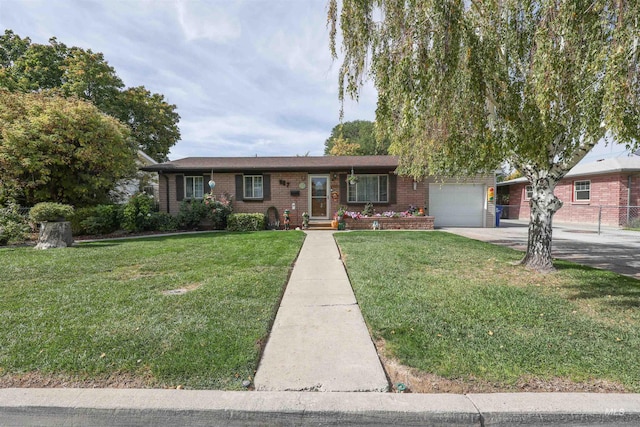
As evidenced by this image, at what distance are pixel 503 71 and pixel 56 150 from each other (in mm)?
13115

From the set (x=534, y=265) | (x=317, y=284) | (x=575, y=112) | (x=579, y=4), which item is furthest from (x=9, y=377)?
(x=534, y=265)

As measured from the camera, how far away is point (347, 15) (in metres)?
4.14

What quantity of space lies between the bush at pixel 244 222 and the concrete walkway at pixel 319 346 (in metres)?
7.69

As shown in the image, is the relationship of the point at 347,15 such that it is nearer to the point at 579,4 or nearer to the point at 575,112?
the point at 579,4

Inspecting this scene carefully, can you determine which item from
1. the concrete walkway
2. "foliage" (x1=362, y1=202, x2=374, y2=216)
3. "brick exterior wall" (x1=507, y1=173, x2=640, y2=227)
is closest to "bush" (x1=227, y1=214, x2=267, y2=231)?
"foliage" (x1=362, y1=202, x2=374, y2=216)

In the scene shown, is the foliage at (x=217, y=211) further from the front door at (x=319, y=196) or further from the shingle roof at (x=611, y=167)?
the shingle roof at (x=611, y=167)

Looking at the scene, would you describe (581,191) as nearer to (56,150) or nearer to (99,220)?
(99,220)

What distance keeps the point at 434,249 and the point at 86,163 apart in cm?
1237

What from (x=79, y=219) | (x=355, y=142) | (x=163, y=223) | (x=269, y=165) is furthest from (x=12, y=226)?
(x=355, y=142)

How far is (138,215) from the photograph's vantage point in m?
10.9

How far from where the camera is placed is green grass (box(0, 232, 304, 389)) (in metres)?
2.30

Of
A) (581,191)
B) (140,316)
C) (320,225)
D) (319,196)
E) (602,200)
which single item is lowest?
(140,316)

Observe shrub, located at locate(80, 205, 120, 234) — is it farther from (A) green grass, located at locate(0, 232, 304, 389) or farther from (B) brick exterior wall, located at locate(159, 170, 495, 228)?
(A) green grass, located at locate(0, 232, 304, 389)

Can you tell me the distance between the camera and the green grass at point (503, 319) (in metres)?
2.31
